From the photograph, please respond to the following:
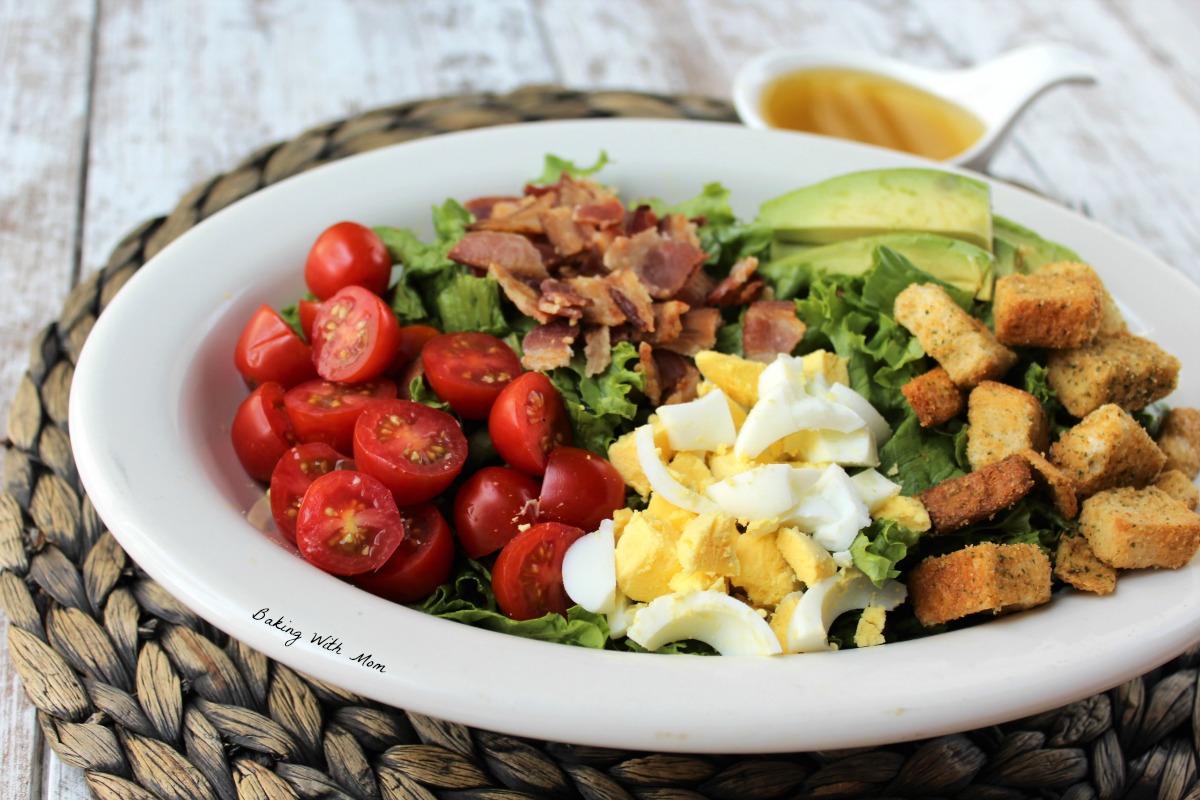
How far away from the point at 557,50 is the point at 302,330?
2.53 metres

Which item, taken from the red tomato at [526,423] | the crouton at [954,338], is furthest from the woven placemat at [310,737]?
the crouton at [954,338]

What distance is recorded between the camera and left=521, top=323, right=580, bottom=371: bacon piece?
254 cm

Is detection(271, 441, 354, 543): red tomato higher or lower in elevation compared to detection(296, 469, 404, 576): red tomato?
lower

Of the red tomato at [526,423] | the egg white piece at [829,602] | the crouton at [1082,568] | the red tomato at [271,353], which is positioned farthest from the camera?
the red tomato at [271,353]

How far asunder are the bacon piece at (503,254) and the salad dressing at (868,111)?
1.43 meters

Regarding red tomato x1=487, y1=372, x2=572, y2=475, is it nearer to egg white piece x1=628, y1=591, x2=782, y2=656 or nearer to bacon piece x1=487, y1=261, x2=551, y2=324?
bacon piece x1=487, y1=261, x2=551, y2=324

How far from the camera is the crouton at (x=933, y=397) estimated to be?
7.99 ft

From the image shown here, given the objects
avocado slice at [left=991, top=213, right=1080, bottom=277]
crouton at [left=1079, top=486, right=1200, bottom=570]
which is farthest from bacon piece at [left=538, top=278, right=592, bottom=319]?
crouton at [left=1079, top=486, right=1200, bottom=570]

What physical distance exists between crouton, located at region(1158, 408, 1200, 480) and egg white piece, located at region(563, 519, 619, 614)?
4.24 ft

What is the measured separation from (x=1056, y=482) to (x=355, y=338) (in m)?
1.57

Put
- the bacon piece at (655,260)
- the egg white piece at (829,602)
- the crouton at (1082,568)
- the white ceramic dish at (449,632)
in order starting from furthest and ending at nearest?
the bacon piece at (655,260) → the crouton at (1082,568) → the egg white piece at (829,602) → the white ceramic dish at (449,632)

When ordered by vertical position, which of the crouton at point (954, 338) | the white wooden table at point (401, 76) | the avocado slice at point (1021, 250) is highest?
the avocado slice at point (1021, 250)

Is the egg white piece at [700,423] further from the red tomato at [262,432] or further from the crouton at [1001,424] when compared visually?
the red tomato at [262,432]

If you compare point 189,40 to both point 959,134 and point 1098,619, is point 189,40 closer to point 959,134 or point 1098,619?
point 959,134
